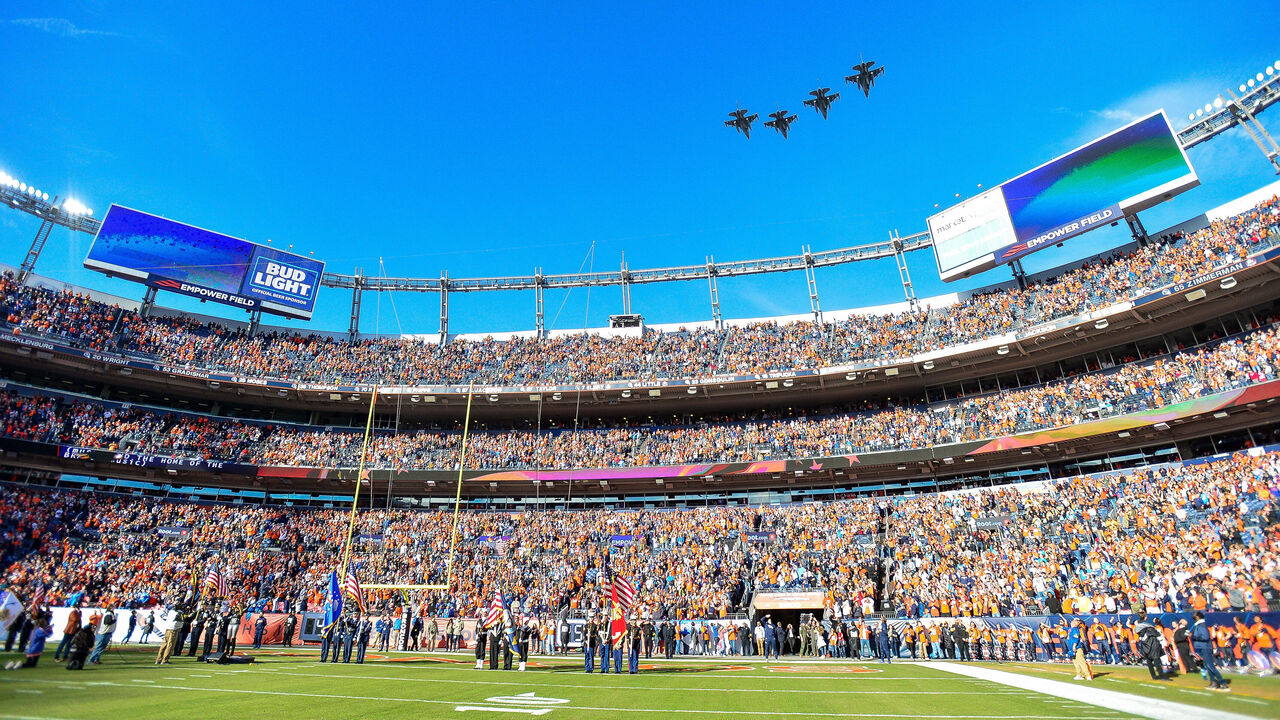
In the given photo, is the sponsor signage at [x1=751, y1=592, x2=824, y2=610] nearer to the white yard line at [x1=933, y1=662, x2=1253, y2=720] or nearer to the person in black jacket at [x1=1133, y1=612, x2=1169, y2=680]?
the white yard line at [x1=933, y1=662, x2=1253, y2=720]

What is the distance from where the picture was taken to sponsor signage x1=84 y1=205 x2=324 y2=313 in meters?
42.8

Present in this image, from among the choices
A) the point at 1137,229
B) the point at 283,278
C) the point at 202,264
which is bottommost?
the point at 1137,229

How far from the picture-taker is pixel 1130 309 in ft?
102

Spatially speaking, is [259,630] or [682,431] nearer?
[259,630]

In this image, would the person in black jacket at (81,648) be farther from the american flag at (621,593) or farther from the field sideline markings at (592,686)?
the american flag at (621,593)

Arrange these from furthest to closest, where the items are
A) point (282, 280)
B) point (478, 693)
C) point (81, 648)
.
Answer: point (282, 280)
point (81, 648)
point (478, 693)

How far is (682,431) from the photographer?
4444 cm

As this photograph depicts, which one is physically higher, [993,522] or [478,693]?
[993,522]

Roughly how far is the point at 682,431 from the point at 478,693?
32.5m

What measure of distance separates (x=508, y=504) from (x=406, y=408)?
38.4 feet

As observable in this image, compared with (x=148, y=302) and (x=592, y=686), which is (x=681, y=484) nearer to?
(x=592, y=686)

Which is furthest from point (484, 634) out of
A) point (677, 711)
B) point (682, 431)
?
point (682, 431)

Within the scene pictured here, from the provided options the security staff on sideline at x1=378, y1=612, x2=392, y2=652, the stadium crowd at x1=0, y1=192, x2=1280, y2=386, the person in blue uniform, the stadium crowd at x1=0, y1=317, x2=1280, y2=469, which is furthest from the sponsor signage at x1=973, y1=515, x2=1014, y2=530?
the security staff on sideline at x1=378, y1=612, x2=392, y2=652

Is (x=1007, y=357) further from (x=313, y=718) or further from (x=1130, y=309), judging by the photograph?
(x=313, y=718)
